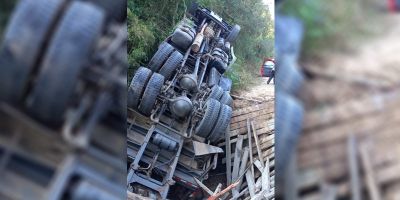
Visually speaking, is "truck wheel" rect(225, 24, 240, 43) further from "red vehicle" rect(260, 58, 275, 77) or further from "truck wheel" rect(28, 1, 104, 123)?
"truck wheel" rect(28, 1, 104, 123)

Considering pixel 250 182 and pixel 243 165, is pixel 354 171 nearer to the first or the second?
pixel 243 165

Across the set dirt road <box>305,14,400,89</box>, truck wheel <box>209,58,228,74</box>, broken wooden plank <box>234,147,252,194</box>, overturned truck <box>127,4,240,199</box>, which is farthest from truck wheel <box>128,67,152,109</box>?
dirt road <box>305,14,400,89</box>

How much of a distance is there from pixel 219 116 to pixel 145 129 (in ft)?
1.00

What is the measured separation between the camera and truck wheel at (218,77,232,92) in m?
1.51

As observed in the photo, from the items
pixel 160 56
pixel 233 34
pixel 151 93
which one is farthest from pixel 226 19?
pixel 151 93

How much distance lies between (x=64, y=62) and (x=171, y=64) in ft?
3.42

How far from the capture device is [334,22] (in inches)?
18.4

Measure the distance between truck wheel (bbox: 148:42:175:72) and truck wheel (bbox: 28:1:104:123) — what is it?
100cm

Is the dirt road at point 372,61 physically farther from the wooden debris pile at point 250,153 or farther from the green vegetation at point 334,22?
the wooden debris pile at point 250,153

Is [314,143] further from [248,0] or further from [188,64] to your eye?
[188,64]

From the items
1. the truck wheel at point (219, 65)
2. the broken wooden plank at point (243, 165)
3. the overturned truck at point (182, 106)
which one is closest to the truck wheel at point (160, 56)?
the overturned truck at point (182, 106)

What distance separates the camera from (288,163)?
0.48 meters

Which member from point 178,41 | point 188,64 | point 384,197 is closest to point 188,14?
point 178,41

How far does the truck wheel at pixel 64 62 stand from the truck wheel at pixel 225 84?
1058 millimetres
